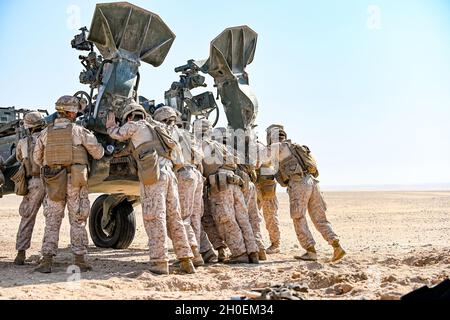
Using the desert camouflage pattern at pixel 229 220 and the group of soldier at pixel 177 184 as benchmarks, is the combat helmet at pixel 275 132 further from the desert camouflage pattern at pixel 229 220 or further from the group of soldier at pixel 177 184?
the desert camouflage pattern at pixel 229 220

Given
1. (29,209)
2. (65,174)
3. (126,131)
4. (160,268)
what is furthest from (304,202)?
(29,209)

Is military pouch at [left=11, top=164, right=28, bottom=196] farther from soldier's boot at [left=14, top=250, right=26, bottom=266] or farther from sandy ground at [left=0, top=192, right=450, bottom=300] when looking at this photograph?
sandy ground at [left=0, top=192, right=450, bottom=300]

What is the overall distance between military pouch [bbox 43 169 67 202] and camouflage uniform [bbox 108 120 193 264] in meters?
0.81

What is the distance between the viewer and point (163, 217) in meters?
6.84

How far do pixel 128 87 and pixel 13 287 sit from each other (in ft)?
12.6

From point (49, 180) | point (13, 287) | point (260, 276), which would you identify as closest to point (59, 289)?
point (13, 287)

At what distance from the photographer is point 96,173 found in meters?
7.91

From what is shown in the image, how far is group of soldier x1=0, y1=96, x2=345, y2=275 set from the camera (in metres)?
6.99

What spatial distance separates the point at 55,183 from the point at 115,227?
4582mm

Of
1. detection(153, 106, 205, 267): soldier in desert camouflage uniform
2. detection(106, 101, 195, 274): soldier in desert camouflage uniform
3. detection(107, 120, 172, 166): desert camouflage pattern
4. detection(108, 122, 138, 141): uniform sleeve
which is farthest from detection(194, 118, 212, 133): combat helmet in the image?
detection(108, 122, 138, 141): uniform sleeve

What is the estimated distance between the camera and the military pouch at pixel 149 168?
6.82 metres

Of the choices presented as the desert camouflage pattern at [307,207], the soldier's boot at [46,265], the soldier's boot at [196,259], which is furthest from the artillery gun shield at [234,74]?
the soldier's boot at [46,265]
